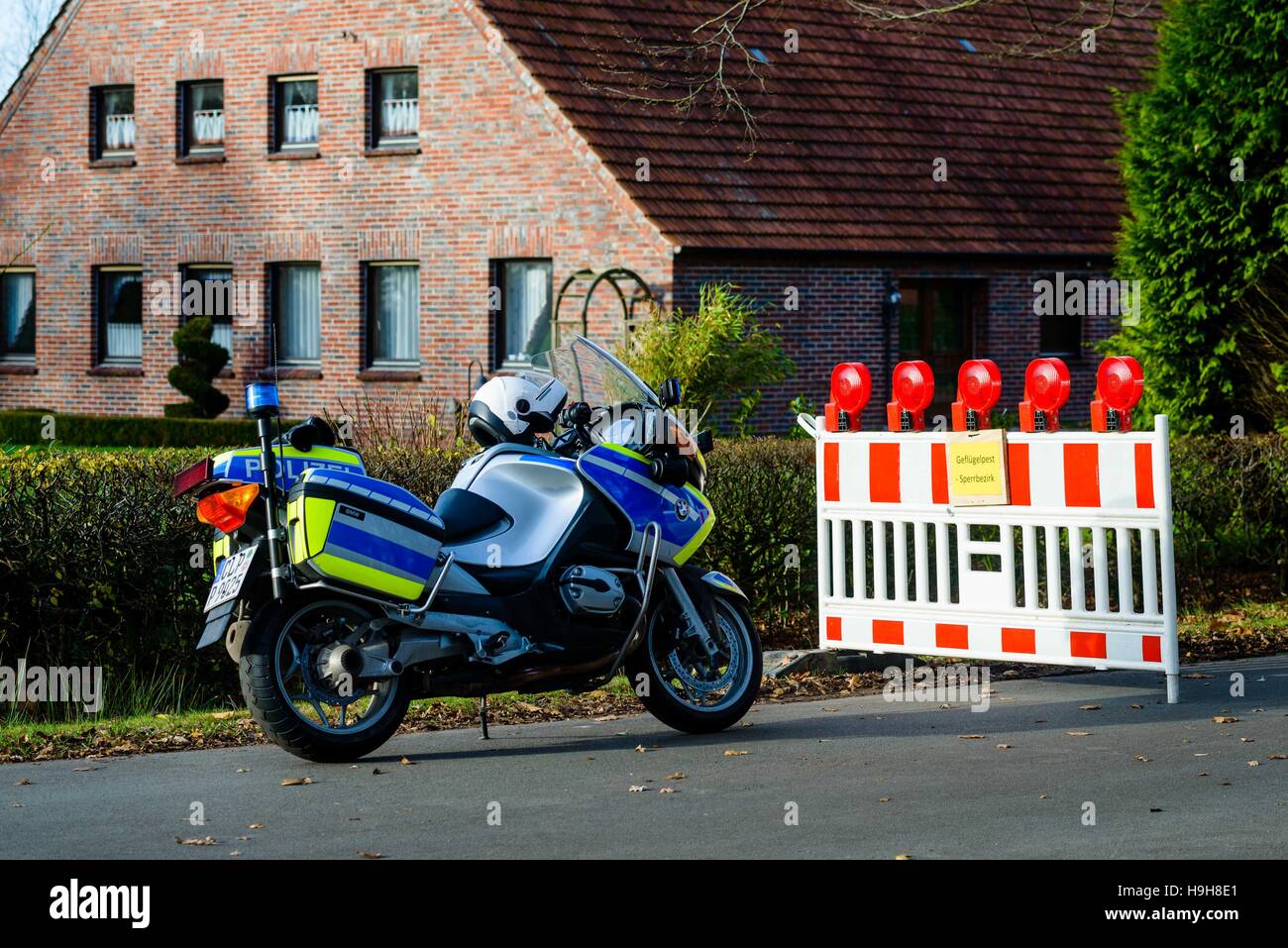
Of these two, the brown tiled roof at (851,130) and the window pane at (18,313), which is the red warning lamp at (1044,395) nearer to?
the brown tiled roof at (851,130)

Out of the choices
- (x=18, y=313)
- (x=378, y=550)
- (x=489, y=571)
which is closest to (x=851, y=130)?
(x=18, y=313)

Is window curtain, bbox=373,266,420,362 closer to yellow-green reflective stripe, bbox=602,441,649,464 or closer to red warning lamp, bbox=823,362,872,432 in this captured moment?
red warning lamp, bbox=823,362,872,432

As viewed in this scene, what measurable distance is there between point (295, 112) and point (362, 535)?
66.5 feet

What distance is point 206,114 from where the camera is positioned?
28.6 metres

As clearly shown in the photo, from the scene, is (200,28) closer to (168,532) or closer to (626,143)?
(626,143)

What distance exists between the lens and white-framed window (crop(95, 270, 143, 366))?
29703 mm

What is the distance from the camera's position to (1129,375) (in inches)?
383

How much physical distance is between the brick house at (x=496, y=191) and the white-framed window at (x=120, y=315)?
0.16 ft

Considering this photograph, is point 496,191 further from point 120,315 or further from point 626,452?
point 626,452

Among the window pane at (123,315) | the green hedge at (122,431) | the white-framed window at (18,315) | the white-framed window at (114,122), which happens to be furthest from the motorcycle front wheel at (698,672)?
the white-framed window at (18,315)

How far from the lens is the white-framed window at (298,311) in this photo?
27516mm

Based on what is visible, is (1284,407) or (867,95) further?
(867,95)

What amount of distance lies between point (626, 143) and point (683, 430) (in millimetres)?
14679
